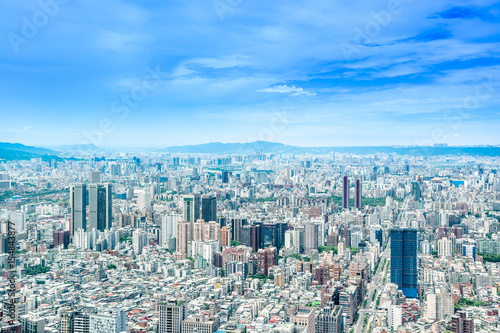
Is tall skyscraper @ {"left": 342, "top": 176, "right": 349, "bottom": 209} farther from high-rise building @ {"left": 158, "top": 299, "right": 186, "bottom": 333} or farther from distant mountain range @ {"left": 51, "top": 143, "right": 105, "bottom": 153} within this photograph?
high-rise building @ {"left": 158, "top": 299, "right": 186, "bottom": 333}

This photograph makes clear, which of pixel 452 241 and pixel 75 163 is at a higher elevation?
pixel 75 163

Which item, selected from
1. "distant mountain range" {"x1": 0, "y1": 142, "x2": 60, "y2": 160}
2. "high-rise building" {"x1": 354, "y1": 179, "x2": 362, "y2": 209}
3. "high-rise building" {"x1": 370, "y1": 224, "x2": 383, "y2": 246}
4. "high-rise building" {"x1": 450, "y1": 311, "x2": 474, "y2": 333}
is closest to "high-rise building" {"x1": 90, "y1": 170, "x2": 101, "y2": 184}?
"distant mountain range" {"x1": 0, "y1": 142, "x2": 60, "y2": 160}

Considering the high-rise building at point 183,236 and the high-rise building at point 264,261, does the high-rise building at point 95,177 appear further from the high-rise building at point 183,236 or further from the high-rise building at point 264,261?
the high-rise building at point 264,261

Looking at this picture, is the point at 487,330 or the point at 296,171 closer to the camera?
the point at 487,330

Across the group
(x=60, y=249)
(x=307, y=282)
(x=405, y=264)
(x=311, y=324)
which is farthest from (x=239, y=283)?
(x=60, y=249)

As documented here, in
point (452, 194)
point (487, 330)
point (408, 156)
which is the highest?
point (408, 156)

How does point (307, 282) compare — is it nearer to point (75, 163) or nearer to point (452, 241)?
point (452, 241)

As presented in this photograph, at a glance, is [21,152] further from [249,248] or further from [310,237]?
[310,237]

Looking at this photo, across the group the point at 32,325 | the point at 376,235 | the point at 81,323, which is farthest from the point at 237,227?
the point at 32,325
